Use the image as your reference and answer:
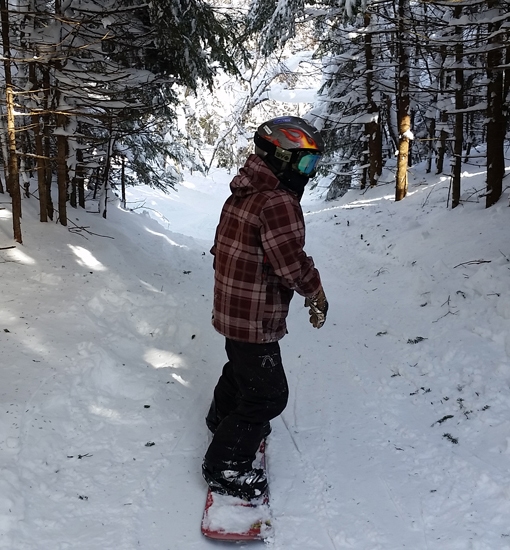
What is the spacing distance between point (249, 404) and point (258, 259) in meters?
1.00

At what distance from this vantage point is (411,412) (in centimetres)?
388

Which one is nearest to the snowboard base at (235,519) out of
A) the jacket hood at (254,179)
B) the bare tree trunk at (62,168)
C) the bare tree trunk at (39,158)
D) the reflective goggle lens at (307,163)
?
the jacket hood at (254,179)

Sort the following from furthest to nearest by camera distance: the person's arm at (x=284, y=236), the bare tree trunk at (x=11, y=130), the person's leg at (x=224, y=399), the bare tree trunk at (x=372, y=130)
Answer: the bare tree trunk at (x=372, y=130) → the bare tree trunk at (x=11, y=130) → the person's leg at (x=224, y=399) → the person's arm at (x=284, y=236)

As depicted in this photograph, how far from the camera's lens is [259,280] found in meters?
2.81

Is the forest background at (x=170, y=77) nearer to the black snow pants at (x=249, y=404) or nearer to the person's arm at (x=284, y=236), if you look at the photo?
the person's arm at (x=284, y=236)

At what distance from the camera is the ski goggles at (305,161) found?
2.67m

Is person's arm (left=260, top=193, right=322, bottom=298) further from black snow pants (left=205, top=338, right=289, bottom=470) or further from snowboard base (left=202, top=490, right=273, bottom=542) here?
snowboard base (left=202, top=490, right=273, bottom=542)

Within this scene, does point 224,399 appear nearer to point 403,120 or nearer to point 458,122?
point 458,122

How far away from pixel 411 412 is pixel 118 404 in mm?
2503

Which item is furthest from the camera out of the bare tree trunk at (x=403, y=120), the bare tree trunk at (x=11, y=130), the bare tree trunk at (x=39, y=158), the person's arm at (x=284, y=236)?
the bare tree trunk at (x=403, y=120)

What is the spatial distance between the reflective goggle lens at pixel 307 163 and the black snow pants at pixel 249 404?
114cm

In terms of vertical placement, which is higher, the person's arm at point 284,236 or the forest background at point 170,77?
the forest background at point 170,77

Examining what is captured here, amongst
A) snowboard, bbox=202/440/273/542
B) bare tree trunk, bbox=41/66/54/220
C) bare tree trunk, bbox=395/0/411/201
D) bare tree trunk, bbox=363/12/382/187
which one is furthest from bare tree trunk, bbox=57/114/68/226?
bare tree trunk, bbox=363/12/382/187

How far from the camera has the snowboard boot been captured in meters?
2.97
